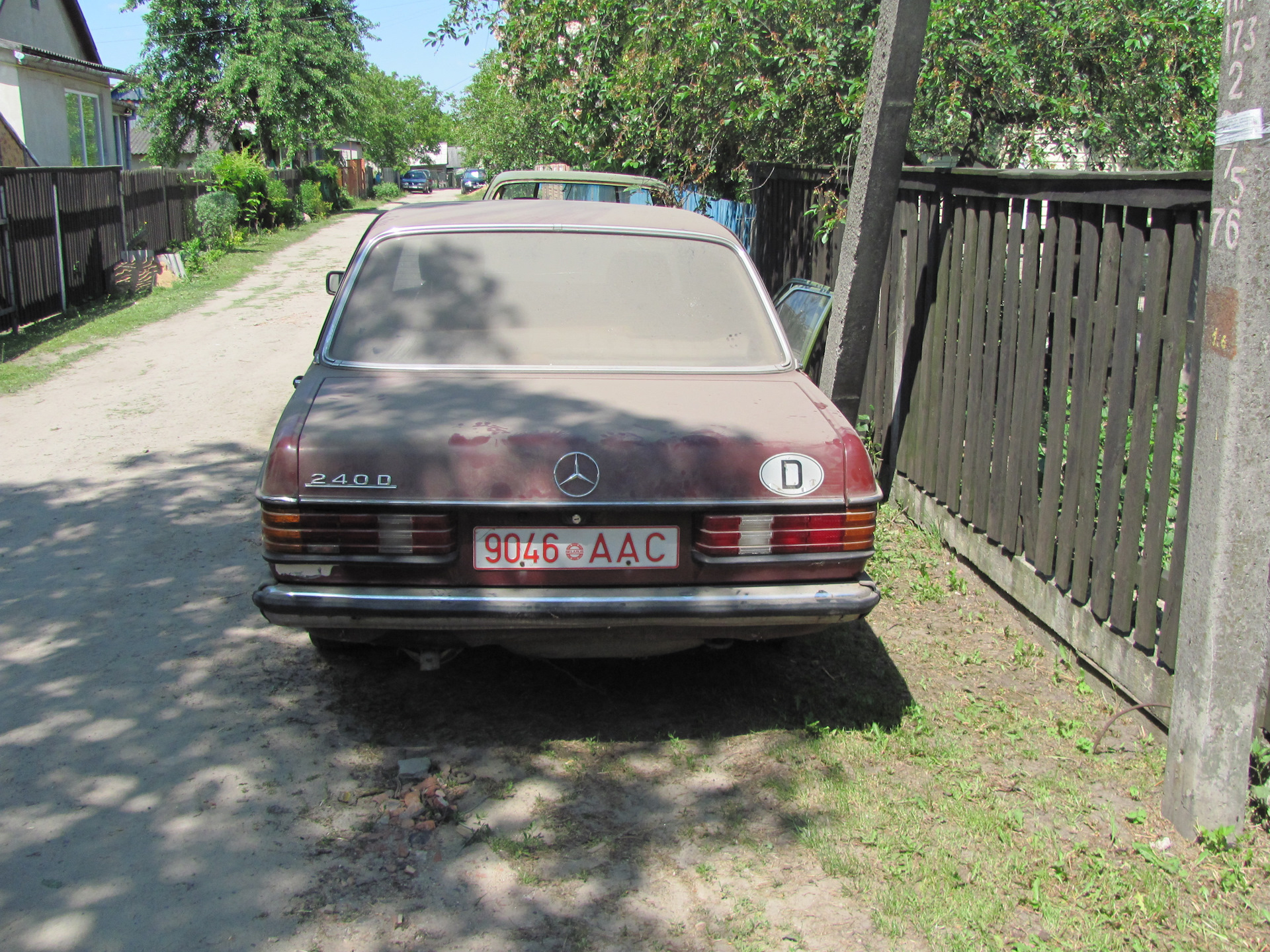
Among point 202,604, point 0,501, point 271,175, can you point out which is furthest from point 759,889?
point 271,175

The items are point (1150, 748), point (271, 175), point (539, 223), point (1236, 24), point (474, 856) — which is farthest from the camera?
point (271, 175)

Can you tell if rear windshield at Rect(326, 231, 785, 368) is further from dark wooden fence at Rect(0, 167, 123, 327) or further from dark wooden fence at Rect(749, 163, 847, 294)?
dark wooden fence at Rect(0, 167, 123, 327)

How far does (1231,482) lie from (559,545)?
→ 184 centimetres

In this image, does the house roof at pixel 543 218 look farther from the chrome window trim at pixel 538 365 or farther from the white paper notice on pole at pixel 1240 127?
the white paper notice on pole at pixel 1240 127

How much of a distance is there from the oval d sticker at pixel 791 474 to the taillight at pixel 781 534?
8 centimetres

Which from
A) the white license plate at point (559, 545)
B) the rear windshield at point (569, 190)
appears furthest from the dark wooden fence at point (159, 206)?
the white license plate at point (559, 545)

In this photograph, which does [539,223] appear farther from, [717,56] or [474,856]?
[717,56]

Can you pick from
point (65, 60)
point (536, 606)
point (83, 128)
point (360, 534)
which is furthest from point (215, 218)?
point (536, 606)

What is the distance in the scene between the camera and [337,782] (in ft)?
11.1

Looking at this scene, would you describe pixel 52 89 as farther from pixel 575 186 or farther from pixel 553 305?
pixel 553 305

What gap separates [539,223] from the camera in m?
4.45

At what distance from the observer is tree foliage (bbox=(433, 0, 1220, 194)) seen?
301 inches

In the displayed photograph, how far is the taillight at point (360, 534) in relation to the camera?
10.6ft

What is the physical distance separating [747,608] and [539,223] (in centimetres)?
194
